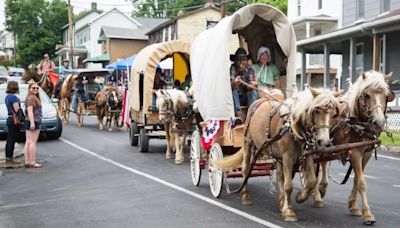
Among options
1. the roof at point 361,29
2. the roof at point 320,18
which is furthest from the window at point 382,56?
the roof at point 320,18

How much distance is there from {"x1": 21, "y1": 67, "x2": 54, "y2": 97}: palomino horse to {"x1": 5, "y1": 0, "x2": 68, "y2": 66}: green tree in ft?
194

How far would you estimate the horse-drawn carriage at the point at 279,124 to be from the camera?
24.8ft

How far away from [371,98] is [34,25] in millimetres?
84299

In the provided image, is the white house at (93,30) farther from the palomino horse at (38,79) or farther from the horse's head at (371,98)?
the horse's head at (371,98)

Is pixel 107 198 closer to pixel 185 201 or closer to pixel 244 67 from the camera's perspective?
pixel 185 201

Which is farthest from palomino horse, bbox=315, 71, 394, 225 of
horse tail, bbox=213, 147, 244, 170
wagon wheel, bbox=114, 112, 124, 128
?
wagon wheel, bbox=114, 112, 124, 128

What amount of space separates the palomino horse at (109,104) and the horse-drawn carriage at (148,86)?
6.03 metres

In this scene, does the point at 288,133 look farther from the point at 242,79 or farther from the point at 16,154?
the point at 16,154

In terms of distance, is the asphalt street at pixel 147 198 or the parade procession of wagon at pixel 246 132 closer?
the parade procession of wagon at pixel 246 132

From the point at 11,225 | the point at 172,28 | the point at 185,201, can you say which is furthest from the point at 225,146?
the point at 172,28

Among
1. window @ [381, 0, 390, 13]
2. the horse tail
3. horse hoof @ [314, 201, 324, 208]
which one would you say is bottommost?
horse hoof @ [314, 201, 324, 208]

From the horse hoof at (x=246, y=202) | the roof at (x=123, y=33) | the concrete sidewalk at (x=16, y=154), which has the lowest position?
the concrete sidewalk at (x=16, y=154)

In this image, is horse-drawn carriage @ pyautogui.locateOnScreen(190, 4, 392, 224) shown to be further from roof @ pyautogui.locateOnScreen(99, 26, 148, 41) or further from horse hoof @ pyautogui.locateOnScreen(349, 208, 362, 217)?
roof @ pyautogui.locateOnScreen(99, 26, 148, 41)

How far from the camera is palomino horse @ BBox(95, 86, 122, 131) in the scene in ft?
77.9
